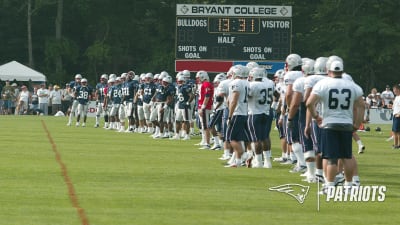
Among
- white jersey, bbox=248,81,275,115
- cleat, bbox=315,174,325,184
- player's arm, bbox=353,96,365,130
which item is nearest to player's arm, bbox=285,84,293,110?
cleat, bbox=315,174,325,184

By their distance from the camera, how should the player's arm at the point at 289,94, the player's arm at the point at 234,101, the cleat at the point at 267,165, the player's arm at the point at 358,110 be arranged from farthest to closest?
the cleat at the point at 267,165, the player's arm at the point at 234,101, the player's arm at the point at 289,94, the player's arm at the point at 358,110

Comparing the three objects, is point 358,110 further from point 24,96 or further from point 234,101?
point 24,96

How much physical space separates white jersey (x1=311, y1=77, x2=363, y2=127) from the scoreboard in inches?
1027

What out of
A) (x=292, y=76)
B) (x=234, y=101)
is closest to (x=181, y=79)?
(x=234, y=101)

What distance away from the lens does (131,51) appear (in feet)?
234

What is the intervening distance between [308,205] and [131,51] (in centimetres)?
5771

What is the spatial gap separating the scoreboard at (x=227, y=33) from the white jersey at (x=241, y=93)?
67.9 feet

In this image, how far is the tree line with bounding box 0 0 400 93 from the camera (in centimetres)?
6519

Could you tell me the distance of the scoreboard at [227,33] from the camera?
41.1 m

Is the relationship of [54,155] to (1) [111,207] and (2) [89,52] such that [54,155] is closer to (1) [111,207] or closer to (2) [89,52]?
(1) [111,207]

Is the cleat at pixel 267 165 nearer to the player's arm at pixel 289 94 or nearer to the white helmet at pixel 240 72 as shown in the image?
the white helmet at pixel 240 72

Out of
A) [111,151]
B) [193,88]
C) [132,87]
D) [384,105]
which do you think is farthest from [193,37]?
[111,151]

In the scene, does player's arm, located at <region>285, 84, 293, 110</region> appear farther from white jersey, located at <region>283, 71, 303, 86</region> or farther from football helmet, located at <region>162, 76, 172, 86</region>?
football helmet, located at <region>162, 76, 172, 86</region>

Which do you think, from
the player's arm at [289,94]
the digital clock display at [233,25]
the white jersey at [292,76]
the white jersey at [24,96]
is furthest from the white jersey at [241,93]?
the white jersey at [24,96]
